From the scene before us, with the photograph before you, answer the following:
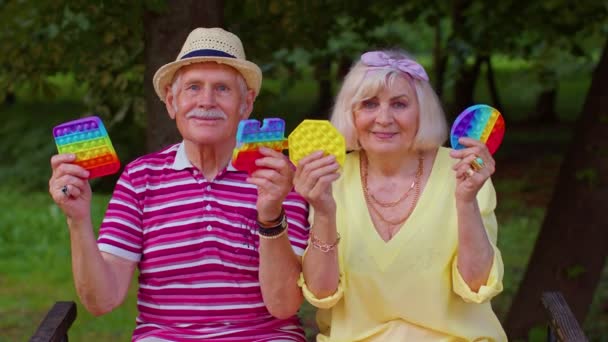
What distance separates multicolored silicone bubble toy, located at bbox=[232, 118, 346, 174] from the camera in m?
2.73

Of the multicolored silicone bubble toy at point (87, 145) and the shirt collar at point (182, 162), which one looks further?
the shirt collar at point (182, 162)

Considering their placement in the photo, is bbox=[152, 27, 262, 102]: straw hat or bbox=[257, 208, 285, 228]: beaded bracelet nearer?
bbox=[257, 208, 285, 228]: beaded bracelet

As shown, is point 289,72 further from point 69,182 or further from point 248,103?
point 69,182

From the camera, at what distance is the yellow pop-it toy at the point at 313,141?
273cm

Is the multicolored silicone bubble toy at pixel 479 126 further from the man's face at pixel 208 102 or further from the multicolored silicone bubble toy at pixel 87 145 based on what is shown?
the multicolored silicone bubble toy at pixel 87 145

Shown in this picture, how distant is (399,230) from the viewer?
3125 millimetres

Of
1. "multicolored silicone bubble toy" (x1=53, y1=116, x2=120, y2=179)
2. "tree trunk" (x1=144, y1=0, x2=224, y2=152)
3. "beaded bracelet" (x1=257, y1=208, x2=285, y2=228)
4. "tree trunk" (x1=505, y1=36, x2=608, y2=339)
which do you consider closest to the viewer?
"multicolored silicone bubble toy" (x1=53, y1=116, x2=120, y2=179)

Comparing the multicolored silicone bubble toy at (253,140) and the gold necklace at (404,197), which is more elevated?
the multicolored silicone bubble toy at (253,140)

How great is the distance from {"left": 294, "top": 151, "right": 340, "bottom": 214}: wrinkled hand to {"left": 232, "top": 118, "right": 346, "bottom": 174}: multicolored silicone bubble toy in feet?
0.10

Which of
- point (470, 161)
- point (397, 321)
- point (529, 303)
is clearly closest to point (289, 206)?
point (397, 321)

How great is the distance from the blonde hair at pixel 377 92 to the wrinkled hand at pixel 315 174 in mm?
463

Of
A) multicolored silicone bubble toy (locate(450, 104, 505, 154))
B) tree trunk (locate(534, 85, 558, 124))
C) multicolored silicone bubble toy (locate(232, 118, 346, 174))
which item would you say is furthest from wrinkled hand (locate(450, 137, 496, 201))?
tree trunk (locate(534, 85, 558, 124))

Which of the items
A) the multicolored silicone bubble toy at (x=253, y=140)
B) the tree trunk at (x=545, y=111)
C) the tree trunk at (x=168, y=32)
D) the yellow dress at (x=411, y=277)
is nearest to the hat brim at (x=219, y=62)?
the multicolored silicone bubble toy at (x=253, y=140)

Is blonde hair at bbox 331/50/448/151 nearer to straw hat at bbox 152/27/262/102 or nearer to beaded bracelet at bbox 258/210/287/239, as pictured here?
straw hat at bbox 152/27/262/102
